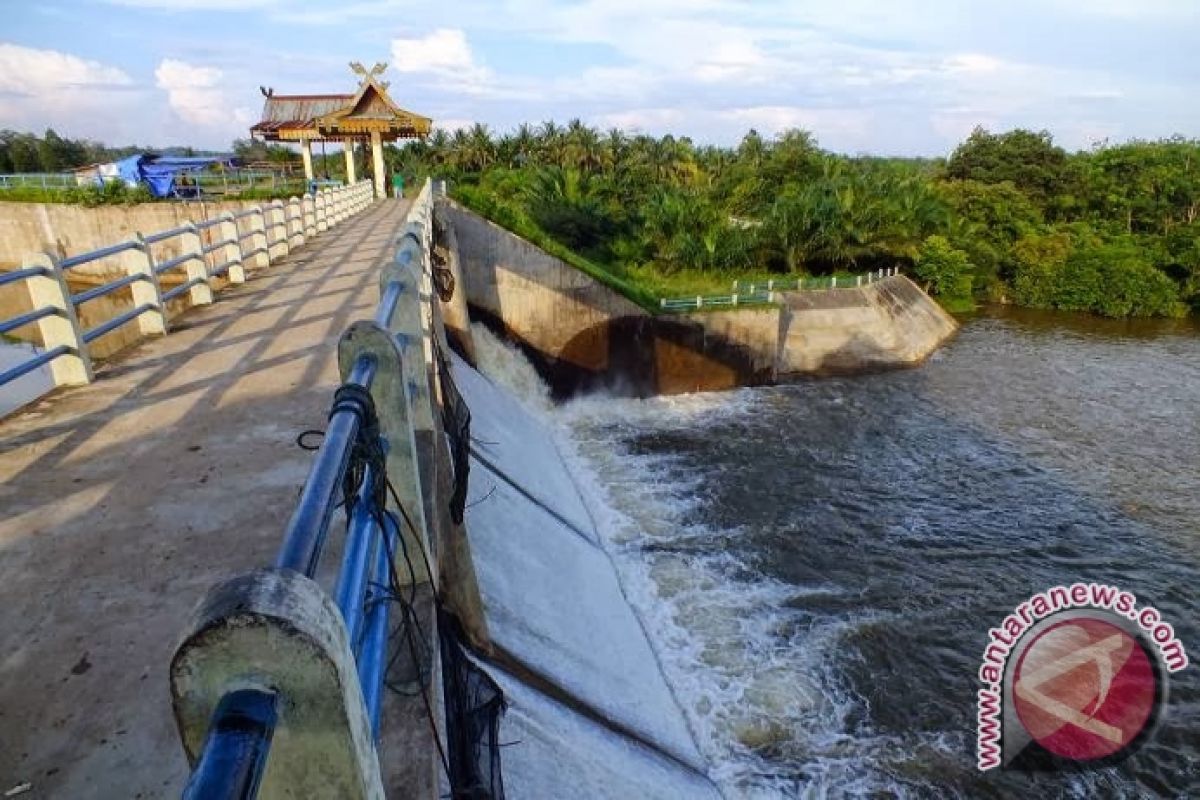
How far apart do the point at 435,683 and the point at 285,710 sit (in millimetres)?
2301

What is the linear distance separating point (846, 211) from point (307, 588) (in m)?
32.6

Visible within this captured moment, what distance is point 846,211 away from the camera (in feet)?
101

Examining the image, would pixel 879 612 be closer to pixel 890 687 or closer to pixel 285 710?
pixel 890 687

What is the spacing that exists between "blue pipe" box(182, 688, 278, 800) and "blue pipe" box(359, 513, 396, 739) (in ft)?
2.21

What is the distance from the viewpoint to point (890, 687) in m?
9.88

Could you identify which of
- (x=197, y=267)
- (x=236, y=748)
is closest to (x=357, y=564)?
(x=236, y=748)

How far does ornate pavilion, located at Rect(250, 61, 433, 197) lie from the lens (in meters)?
28.3

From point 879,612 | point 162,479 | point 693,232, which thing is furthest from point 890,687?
point 693,232

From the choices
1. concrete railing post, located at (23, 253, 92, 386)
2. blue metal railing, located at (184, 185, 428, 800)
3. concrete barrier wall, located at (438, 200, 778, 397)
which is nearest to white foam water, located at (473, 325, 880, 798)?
concrete barrier wall, located at (438, 200, 778, 397)

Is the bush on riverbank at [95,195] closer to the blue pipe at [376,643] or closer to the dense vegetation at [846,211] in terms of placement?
the dense vegetation at [846,211]

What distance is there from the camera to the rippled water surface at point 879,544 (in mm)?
8938

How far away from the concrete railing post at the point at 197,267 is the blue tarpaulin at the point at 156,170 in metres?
23.2

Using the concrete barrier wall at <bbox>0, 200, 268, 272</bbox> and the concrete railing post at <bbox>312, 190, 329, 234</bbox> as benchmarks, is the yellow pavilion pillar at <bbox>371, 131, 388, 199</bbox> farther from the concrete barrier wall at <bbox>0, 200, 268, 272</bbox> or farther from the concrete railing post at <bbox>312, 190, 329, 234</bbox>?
the concrete railing post at <bbox>312, 190, 329, 234</bbox>

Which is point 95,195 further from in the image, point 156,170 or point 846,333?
point 846,333
